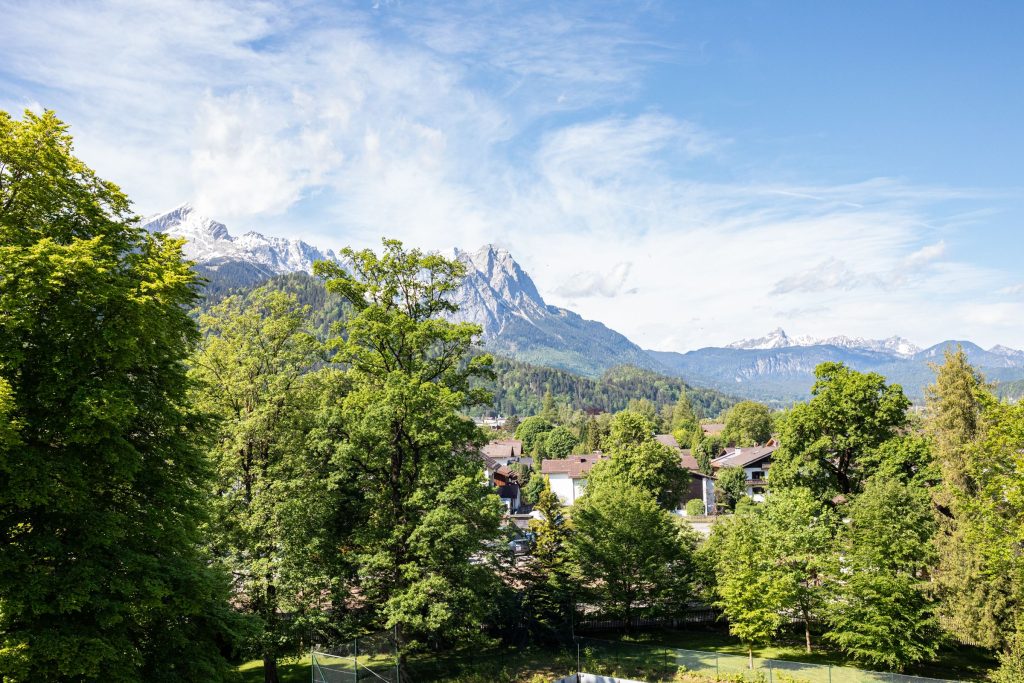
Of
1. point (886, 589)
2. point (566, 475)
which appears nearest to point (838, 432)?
point (886, 589)

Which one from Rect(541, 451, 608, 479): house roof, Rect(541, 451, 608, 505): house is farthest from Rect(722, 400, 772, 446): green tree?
Rect(541, 451, 608, 505): house

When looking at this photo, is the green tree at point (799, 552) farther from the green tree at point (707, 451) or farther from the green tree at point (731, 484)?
the green tree at point (707, 451)

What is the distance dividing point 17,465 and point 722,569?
28494 millimetres

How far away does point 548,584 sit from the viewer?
30.8 meters

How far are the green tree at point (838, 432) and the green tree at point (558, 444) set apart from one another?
235ft

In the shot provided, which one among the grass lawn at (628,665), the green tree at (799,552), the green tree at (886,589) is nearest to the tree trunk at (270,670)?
the grass lawn at (628,665)

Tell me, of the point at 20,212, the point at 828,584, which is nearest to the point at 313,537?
the point at 20,212

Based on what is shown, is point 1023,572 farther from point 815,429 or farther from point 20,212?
point 20,212

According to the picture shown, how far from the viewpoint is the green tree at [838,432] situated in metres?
37.8

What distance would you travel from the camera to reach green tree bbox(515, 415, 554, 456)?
119125 millimetres

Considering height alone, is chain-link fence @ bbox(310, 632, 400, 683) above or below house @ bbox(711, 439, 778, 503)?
below

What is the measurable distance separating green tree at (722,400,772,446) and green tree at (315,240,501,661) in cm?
11178

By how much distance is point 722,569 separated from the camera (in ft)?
100

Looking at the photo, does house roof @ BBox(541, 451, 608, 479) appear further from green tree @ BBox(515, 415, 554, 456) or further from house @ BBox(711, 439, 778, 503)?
green tree @ BBox(515, 415, 554, 456)
